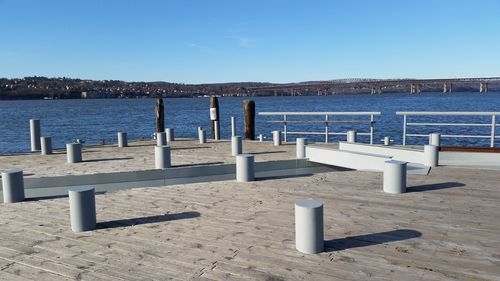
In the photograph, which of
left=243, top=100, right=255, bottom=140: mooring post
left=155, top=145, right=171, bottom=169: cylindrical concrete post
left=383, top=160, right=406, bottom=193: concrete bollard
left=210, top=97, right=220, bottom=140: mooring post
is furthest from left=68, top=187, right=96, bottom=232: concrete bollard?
left=210, top=97, right=220, bottom=140: mooring post

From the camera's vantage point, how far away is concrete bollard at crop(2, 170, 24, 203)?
7891 mm

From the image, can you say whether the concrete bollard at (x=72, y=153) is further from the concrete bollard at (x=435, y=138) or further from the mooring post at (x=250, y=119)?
the concrete bollard at (x=435, y=138)

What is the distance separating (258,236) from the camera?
559 cm

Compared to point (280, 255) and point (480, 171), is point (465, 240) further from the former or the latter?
point (480, 171)

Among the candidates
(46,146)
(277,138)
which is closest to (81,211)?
(46,146)

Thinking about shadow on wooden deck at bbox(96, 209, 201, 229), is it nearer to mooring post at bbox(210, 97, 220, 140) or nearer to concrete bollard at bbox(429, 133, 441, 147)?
concrete bollard at bbox(429, 133, 441, 147)

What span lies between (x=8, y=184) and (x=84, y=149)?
8460mm

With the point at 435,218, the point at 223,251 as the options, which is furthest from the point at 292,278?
the point at 435,218

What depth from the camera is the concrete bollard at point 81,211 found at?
6023 mm

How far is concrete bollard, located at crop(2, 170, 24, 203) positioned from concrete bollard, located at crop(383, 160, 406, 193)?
6999 millimetres

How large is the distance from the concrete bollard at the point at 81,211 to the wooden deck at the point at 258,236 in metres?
0.17

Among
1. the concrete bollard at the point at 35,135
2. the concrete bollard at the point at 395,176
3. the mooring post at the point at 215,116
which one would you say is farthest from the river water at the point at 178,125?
the concrete bollard at the point at 395,176

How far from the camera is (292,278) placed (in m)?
4.27

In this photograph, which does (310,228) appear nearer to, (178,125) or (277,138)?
(277,138)
